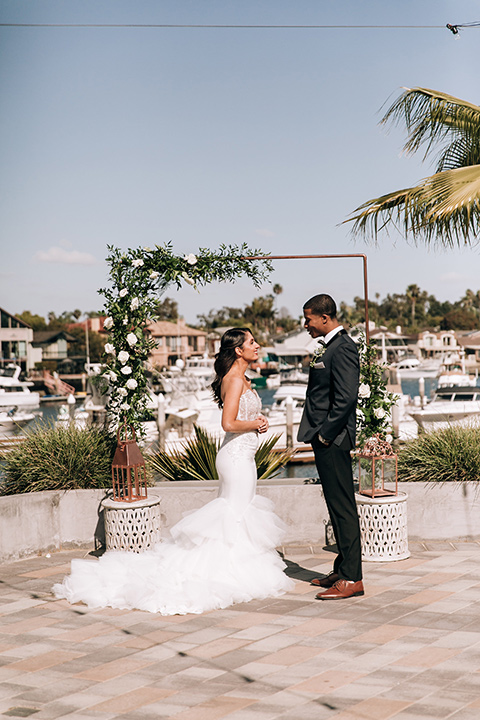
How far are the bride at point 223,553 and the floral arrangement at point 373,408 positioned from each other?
1310 millimetres

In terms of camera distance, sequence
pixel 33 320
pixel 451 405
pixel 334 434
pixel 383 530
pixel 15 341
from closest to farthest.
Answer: pixel 334 434
pixel 383 530
pixel 451 405
pixel 15 341
pixel 33 320

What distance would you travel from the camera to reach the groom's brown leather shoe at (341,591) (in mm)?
5605

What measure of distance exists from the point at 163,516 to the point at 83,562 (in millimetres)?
1478

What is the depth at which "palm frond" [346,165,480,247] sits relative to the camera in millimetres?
8773

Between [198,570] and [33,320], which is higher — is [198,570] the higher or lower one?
the lower one

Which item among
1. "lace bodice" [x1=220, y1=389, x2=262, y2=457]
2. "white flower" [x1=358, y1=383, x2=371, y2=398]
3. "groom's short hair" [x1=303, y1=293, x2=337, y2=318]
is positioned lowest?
"lace bodice" [x1=220, y1=389, x2=262, y2=457]

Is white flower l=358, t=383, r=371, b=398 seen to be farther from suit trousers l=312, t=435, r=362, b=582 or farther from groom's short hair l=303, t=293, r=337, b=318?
groom's short hair l=303, t=293, r=337, b=318

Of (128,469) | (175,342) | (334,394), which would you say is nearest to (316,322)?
(334,394)

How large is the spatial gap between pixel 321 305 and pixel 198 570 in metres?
2.15

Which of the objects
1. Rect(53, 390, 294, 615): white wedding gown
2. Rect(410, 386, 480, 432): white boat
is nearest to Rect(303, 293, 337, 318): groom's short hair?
Rect(53, 390, 294, 615): white wedding gown

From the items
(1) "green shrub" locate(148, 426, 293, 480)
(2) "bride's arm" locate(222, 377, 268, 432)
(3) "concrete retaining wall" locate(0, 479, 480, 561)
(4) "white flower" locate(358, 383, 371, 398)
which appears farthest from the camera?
(1) "green shrub" locate(148, 426, 293, 480)

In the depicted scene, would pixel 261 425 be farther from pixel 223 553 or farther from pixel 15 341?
pixel 15 341

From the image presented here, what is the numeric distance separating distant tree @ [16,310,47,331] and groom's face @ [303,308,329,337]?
371 ft

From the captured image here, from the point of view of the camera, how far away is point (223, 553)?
5.95 m
